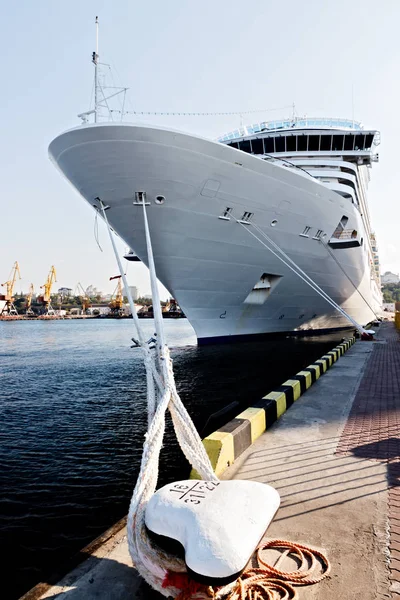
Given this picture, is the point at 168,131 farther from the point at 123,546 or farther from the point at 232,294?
the point at 123,546

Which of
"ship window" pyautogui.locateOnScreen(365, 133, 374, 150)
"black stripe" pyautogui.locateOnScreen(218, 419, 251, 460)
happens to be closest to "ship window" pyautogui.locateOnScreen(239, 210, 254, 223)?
"black stripe" pyautogui.locateOnScreen(218, 419, 251, 460)

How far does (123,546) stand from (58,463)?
4.11m

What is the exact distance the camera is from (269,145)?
22.6 meters

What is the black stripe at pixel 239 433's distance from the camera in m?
5.11

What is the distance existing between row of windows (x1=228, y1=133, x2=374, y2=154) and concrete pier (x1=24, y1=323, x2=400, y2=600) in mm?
17887

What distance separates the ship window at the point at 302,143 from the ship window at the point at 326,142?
1.01 meters

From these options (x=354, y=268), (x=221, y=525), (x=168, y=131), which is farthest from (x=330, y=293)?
(x=221, y=525)

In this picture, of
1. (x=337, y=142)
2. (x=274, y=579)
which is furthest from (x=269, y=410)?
(x=337, y=142)

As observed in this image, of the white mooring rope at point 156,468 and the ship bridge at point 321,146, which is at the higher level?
the ship bridge at point 321,146

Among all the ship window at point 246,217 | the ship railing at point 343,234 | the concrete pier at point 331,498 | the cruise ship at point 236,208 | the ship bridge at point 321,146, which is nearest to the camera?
the concrete pier at point 331,498

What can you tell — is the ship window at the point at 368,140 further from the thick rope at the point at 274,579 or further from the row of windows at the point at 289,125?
the thick rope at the point at 274,579

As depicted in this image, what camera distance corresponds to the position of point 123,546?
131 inches

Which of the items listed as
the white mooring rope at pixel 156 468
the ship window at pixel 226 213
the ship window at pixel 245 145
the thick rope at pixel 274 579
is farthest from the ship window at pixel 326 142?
the thick rope at pixel 274 579

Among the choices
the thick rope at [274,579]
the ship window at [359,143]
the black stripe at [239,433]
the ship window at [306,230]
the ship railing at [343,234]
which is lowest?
the thick rope at [274,579]
